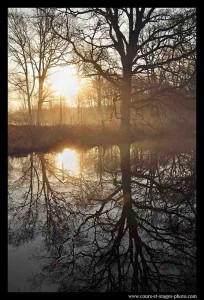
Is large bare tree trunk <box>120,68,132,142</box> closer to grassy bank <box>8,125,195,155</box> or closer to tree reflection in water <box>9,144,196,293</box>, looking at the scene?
grassy bank <box>8,125,195,155</box>

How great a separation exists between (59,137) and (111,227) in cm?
1243

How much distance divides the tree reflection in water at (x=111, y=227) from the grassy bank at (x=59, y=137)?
6071 mm

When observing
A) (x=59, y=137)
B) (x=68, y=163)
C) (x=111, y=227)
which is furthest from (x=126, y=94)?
(x=111, y=227)

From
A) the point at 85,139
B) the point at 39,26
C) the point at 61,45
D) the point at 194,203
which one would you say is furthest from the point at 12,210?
the point at 39,26

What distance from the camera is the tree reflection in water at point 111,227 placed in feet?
10.3

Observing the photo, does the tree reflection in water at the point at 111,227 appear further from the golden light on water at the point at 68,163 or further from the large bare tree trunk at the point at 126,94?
the large bare tree trunk at the point at 126,94

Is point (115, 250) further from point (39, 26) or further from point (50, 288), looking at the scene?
point (39, 26)

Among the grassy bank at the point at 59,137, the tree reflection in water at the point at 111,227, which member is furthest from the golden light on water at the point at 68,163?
the grassy bank at the point at 59,137

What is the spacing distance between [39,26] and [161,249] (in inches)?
1051

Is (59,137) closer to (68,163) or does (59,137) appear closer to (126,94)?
(126,94)

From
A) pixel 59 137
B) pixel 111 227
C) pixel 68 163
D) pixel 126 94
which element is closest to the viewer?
pixel 111 227

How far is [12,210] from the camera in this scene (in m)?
5.38

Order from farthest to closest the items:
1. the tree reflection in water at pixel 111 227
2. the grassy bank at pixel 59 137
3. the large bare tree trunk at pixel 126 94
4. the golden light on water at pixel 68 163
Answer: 1. the large bare tree trunk at pixel 126 94
2. the grassy bank at pixel 59 137
3. the golden light on water at pixel 68 163
4. the tree reflection in water at pixel 111 227

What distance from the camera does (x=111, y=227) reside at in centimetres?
440
